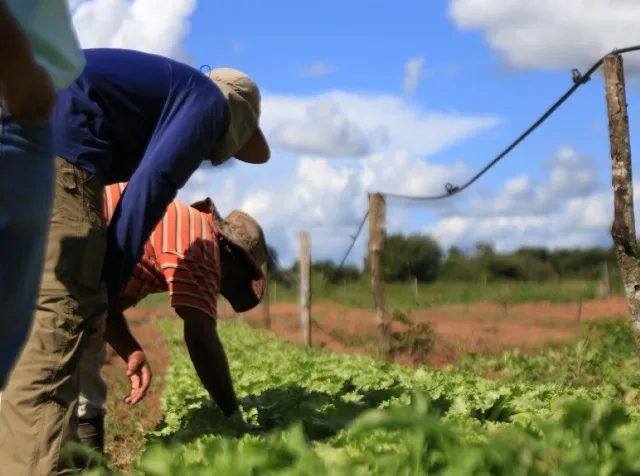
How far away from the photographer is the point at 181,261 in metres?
4.06

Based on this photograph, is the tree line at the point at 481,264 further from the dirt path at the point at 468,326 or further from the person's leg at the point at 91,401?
the person's leg at the point at 91,401

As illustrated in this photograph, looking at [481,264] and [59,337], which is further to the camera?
[481,264]

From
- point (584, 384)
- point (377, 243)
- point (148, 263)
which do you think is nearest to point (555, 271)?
point (377, 243)

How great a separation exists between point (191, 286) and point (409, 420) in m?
2.39

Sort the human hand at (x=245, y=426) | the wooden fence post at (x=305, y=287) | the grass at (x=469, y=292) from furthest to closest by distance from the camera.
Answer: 1. the grass at (x=469, y=292)
2. the wooden fence post at (x=305, y=287)
3. the human hand at (x=245, y=426)

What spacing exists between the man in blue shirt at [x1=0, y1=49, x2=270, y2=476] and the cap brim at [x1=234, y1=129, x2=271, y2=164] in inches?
6.9

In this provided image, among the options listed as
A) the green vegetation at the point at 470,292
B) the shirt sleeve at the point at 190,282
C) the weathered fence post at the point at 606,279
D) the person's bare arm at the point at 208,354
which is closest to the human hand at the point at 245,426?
the person's bare arm at the point at 208,354

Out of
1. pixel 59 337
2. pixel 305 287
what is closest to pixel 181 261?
pixel 59 337

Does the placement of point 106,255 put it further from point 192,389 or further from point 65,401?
point 192,389

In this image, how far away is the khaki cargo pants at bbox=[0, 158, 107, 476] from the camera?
9.55 feet

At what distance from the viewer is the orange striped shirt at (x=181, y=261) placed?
158 inches

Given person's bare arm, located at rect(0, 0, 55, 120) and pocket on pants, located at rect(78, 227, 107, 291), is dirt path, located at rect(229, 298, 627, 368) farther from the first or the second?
person's bare arm, located at rect(0, 0, 55, 120)

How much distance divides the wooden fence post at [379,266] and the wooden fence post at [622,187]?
16.1 ft

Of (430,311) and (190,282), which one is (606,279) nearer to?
(430,311)
